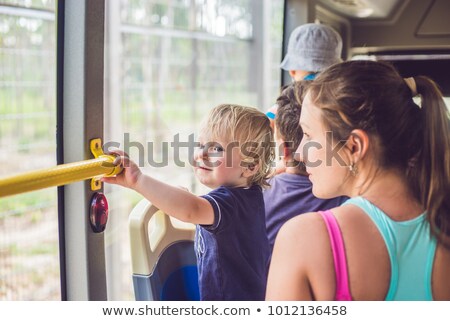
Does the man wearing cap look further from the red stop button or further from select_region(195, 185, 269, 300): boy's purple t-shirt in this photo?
the red stop button

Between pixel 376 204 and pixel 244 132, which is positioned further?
pixel 244 132

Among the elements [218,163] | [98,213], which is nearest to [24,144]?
[98,213]

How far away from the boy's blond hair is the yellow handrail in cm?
17

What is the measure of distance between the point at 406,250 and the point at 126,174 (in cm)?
41

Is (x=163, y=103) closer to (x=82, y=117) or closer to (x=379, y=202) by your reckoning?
(x=82, y=117)

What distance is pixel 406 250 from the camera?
0.70m

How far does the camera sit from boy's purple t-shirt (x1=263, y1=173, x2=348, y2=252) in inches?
38.3

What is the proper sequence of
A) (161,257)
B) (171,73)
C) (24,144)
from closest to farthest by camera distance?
(161,257)
(24,144)
(171,73)

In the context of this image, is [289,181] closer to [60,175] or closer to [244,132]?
[244,132]

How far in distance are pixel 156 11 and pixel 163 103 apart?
273 millimetres

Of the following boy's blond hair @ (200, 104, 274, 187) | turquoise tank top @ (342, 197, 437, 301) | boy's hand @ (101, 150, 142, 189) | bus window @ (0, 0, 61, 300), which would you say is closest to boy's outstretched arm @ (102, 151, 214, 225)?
boy's hand @ (101, 150, 142, 189)

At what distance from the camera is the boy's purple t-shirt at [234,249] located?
862 millimetres

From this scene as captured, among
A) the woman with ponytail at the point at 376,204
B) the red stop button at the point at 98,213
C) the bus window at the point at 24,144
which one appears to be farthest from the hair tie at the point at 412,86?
the bus window at the point at 24,144

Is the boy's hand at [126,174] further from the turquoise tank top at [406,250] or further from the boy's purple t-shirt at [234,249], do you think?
the turquoise tank top at [406,250]
